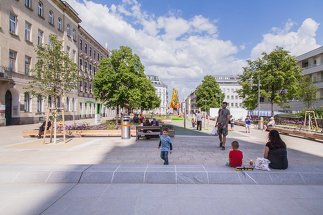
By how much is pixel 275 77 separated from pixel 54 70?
88.8ft

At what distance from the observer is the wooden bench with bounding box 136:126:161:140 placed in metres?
14.8

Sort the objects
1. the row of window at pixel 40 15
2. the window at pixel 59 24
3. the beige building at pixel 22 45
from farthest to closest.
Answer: the window at pixel 59 24
the row of window at pixel 40 15
the beige building at pixel 22 45

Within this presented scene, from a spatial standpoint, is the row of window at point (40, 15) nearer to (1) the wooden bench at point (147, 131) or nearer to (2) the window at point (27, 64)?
(2) the window at point (27, 64)

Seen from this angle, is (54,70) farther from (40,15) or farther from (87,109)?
(87,109)

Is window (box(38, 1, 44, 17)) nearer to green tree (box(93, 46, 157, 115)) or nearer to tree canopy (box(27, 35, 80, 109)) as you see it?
green tree (box(93, 46, 157, 115))

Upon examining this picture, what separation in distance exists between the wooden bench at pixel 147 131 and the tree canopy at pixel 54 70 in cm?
410

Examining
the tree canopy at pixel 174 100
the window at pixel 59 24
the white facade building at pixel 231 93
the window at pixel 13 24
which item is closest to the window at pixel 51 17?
the window at pixel 59 24

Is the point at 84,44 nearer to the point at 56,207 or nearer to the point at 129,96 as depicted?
the point at 129,96

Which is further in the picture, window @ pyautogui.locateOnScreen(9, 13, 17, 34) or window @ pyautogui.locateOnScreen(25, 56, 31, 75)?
window @ pyautogui.locateOnScreen(25, 56, 31, 75)

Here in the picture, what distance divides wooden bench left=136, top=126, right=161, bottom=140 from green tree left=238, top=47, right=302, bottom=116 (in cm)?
2098

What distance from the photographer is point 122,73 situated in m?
26.7

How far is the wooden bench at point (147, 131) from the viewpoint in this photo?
48.6 ft

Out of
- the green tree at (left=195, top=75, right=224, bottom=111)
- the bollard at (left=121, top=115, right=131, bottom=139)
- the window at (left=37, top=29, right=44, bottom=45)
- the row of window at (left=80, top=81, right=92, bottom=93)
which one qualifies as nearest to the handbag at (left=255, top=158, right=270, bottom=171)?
the bollard at (left=121, top=115, right=131, bottom=139)

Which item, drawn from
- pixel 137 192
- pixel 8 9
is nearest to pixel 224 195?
pixel 137 192
